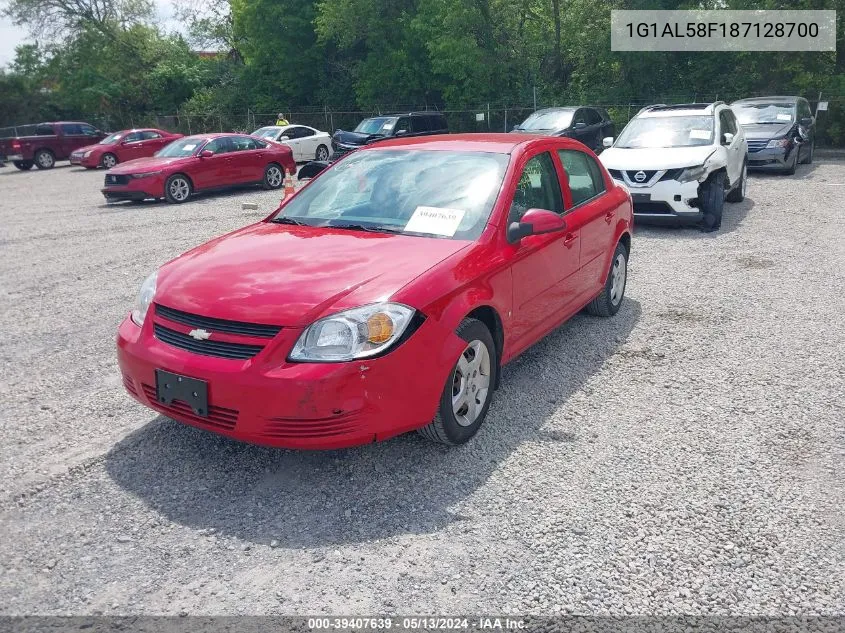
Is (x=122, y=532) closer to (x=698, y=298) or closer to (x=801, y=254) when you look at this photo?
(x=698, y=298)

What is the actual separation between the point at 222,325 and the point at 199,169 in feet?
43.1

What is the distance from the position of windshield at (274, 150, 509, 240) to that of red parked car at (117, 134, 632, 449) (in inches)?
0.5

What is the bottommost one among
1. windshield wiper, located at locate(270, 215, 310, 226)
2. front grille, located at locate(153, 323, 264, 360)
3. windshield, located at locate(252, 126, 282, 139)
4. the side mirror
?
front grille, located at locate(153, 323, 264, 360)

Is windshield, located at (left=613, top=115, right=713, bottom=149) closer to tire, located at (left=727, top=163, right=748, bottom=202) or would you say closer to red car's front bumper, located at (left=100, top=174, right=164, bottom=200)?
tire, located at (left=727, top=163, right=748, bottom=202)

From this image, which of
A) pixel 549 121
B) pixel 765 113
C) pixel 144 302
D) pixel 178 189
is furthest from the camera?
pixel 549 121

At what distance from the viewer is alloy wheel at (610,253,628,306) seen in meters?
6.45

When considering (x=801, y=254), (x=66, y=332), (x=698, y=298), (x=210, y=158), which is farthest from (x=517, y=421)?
(x=210, y=158)

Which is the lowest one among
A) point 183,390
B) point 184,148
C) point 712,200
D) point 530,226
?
point 183,390

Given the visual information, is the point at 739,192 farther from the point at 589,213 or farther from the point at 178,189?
the point at 178,189

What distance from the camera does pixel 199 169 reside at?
15.7m

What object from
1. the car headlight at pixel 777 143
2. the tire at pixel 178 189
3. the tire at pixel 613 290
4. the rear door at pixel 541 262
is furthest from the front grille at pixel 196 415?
the car headlight at pixel 777 143

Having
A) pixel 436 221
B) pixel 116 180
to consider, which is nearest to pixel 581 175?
pixel 436 221

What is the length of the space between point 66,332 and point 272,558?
4.28 metres

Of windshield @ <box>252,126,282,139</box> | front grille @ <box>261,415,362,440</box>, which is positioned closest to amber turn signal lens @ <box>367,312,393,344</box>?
front grille @ <box>261,415,362,440</box>
